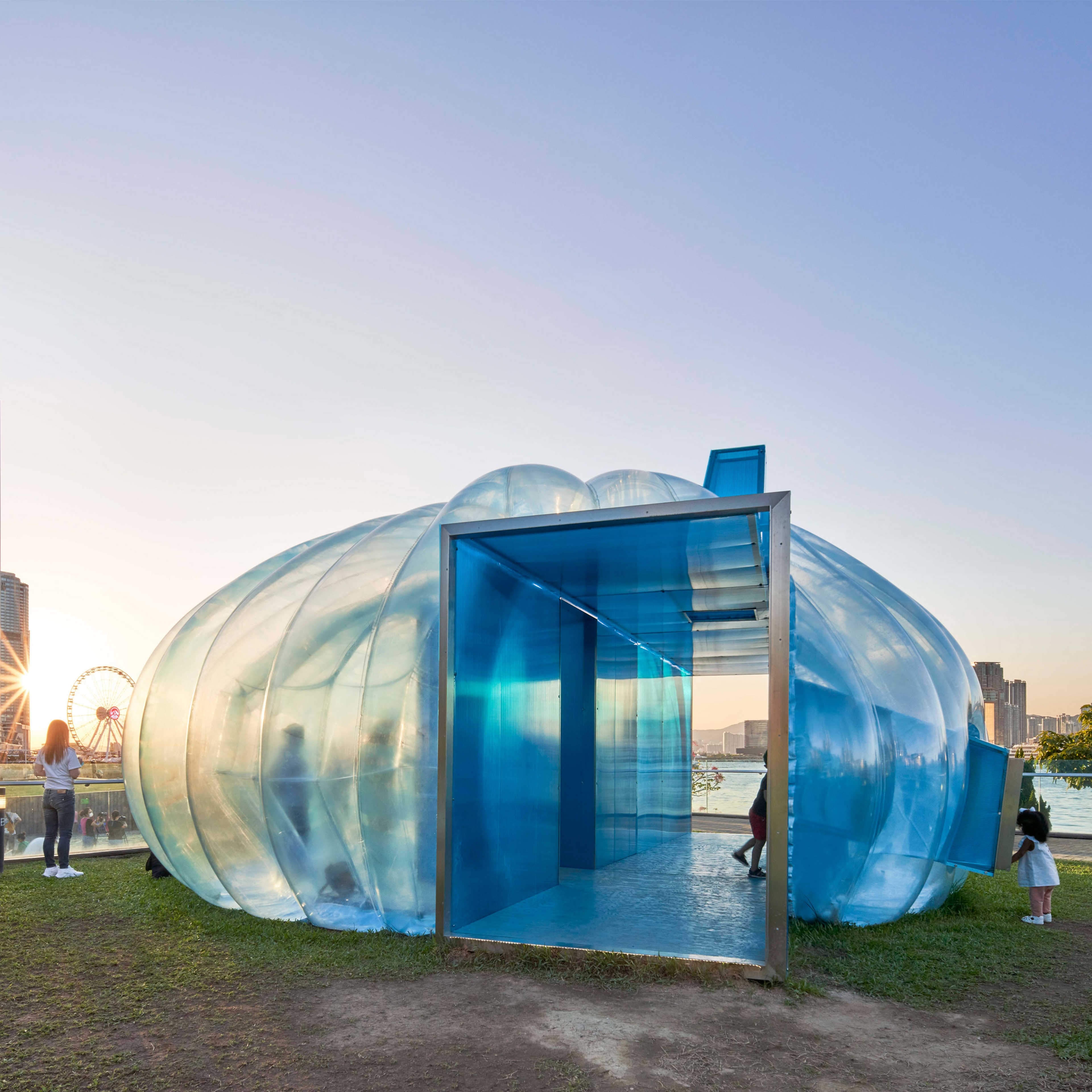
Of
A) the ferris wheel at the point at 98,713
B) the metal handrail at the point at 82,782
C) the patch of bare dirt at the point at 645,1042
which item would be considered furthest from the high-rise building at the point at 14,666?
the patch of bare dirt at the point at 645,1042

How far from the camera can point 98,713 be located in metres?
39.9

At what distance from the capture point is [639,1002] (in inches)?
239

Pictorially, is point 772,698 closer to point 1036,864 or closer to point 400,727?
point 400,727

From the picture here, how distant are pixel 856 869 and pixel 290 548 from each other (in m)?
7.59

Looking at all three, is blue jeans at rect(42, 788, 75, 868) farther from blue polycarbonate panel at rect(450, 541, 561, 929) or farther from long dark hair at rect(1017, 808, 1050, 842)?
long dark hair at rect(1017, 808, 1050, 842)

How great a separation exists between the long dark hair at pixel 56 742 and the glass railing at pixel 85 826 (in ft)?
3.20

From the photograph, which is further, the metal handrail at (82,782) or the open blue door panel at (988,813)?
the metal handrail at (82,782)

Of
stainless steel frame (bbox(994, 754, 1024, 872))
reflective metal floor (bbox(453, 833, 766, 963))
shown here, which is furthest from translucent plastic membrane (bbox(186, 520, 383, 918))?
stainless steel frame (bbox(994, 754, 1024, 872))

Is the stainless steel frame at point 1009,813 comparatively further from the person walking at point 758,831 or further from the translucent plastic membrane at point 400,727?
the person walking at point 758,831

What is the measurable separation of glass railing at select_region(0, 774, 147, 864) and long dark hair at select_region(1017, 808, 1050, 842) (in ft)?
37.9

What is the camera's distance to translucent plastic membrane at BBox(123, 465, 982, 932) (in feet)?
26.2

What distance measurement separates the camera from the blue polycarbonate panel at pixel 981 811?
8.67m

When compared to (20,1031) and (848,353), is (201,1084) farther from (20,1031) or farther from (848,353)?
(848,353)

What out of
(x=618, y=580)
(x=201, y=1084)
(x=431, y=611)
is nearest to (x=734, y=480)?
(x=618, y=580)
